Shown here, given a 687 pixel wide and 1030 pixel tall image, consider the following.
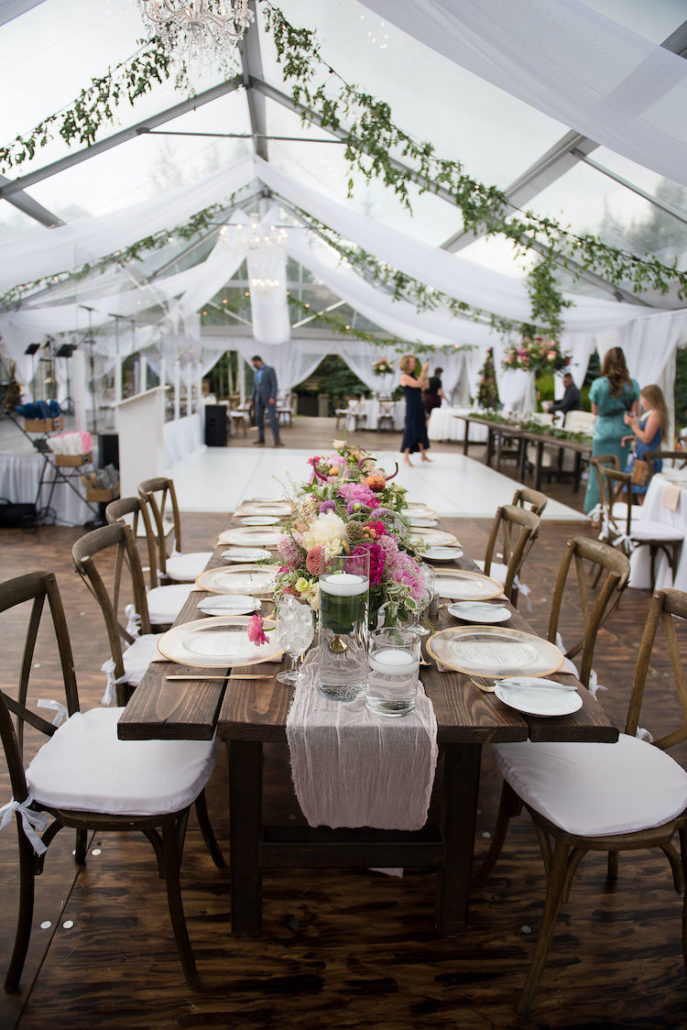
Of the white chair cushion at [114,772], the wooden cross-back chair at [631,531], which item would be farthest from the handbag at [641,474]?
the white chair cushion at [114,772]

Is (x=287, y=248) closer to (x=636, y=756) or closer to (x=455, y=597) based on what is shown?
(x=455, y=597)

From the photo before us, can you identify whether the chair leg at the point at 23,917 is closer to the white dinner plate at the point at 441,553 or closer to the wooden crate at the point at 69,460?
the white dinner plate at the point at 441,553

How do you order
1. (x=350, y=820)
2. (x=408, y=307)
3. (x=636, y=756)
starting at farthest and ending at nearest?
(x=408, y=307) → (x=636, y=756) → (x=350, y=820)

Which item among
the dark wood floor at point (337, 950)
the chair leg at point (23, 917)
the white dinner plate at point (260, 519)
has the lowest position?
the dark wood floor at point (337, 950)

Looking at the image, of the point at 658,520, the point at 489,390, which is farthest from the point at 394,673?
the point at 489,390

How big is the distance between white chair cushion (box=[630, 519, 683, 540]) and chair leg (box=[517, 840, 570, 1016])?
327cm

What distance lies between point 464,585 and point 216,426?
996 centimetres

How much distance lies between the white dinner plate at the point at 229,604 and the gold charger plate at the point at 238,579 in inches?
2.6

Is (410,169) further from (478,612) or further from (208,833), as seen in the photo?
(208,833)

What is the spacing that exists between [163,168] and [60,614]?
17.2 ft

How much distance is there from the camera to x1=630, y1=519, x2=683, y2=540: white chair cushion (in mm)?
4512

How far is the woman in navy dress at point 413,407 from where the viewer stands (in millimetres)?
9281

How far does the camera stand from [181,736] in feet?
4.95

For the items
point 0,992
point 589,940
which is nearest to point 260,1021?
point 0,992
